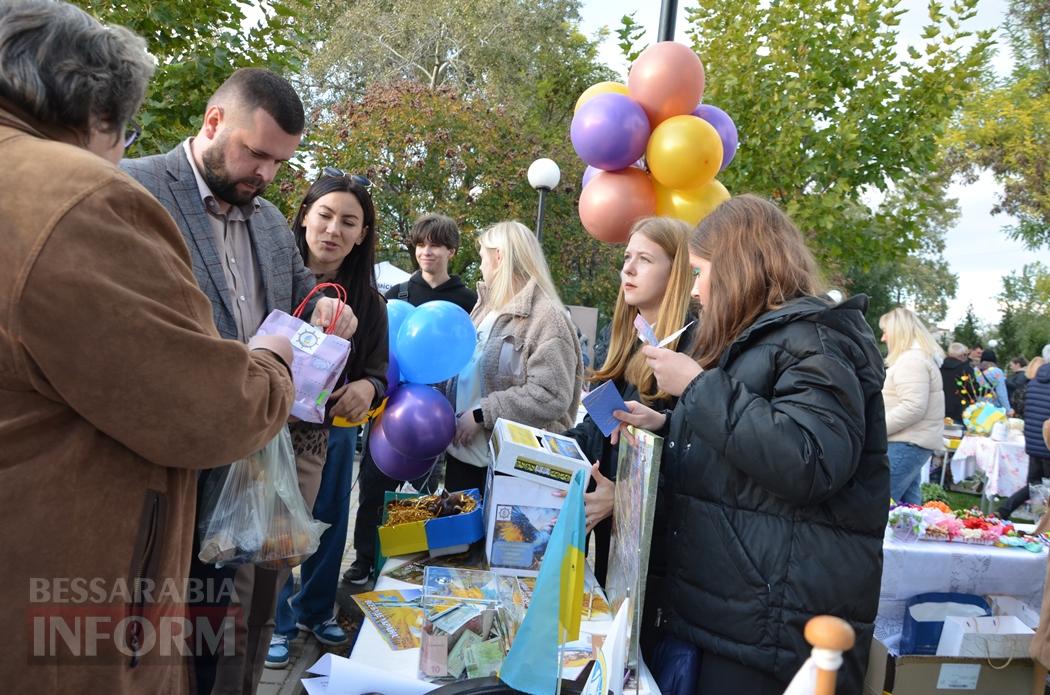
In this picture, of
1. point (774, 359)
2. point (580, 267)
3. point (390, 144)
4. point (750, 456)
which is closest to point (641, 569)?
point (750, 456)

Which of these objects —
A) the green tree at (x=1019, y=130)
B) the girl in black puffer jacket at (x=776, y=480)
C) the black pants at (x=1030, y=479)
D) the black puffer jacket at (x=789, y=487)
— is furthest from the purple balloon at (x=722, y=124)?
the green tree at (x=1019, y=130)

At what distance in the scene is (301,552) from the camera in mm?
1874

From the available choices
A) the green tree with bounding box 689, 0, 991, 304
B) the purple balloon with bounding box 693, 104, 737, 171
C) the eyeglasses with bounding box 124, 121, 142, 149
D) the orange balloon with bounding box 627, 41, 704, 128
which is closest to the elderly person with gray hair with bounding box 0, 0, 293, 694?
the eyeglasses with bounding box 124, 121, 142, 149

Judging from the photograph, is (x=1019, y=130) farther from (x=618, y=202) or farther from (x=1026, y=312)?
(x=1026, y=312)

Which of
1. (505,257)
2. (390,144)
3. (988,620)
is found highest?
(390,144)

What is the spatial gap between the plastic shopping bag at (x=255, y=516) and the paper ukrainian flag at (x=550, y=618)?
0.60 metres

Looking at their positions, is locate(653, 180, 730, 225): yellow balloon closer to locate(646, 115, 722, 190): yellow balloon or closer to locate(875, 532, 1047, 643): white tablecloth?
locate(646, 115, 722, 190): yellow balloon

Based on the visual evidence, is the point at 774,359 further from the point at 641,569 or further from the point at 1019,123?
the point at 1019,123

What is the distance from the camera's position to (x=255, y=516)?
1.78m

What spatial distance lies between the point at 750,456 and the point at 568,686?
68 centimetres

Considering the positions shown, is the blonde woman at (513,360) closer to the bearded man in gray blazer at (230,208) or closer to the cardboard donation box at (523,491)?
the cardboard donation box at (523,491)

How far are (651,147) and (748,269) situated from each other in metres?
3.14

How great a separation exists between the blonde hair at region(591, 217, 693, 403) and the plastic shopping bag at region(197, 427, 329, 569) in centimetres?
113

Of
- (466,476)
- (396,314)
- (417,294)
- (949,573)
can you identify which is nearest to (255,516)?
(466,476)
